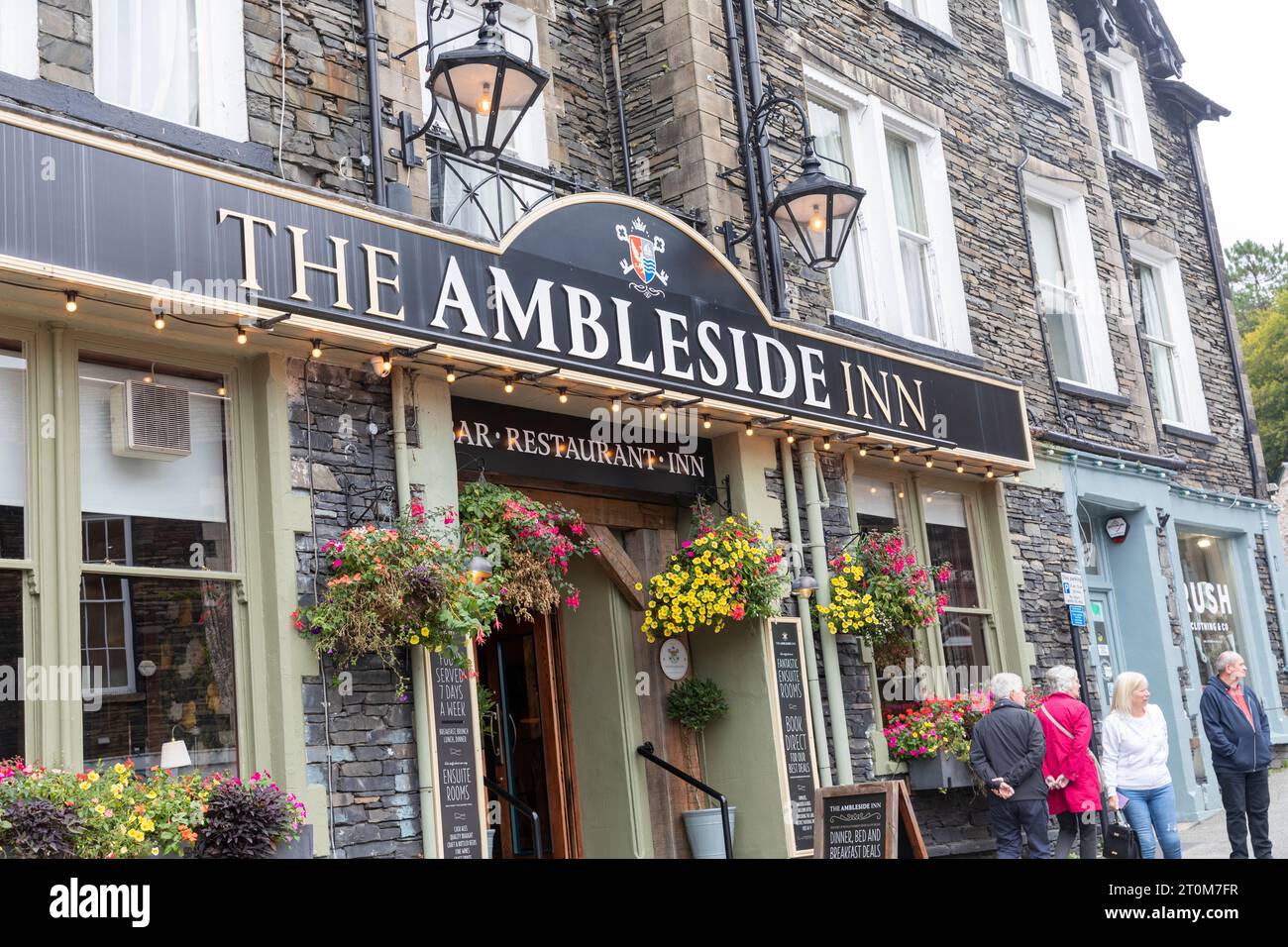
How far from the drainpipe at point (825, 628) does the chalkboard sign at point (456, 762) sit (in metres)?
3.25

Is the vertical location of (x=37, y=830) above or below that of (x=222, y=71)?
below

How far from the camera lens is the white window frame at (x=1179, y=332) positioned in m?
15.6

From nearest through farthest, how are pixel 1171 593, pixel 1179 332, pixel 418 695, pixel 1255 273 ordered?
pixel 418 695 → pixel 1171 593 → pixel 1179 332 → pixel 1255 273

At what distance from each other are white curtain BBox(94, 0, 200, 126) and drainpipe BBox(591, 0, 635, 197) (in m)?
3.66

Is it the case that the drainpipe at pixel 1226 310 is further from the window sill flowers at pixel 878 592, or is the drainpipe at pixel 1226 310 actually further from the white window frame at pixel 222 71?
the white window frame at pixel 222 71

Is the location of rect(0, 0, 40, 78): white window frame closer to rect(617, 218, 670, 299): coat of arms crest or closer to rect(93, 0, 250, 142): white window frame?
rect(93, 0, 250, 142): white window frame

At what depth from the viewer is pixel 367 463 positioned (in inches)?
290

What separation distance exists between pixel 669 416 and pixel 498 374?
1.66m

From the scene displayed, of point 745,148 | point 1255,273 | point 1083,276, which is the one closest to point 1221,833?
point 1083,276

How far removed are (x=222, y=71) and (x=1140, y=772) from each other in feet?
22.4

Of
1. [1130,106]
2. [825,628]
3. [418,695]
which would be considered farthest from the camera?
[1130,106]

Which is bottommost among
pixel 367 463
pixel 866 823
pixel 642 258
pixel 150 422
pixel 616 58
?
pixel 866 823

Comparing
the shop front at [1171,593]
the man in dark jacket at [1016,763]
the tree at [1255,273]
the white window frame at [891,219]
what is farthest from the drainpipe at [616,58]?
the tree at [1255,273]

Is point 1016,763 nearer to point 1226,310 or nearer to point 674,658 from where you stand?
point 674,658
